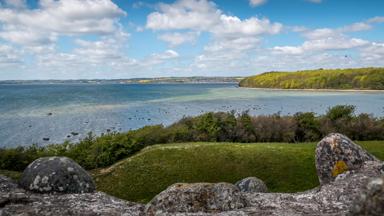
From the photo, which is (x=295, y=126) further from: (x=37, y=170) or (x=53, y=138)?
(x=53, y=138)

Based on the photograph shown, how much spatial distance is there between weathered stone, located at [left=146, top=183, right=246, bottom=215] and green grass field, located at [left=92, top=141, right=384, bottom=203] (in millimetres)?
16827

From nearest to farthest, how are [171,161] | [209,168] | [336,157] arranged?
[336,157]
[209,168]
[171,161]

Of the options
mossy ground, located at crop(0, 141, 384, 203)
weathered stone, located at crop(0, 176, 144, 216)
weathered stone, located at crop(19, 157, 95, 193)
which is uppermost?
weathered stone, located at crop(19, 157, 95, 193)

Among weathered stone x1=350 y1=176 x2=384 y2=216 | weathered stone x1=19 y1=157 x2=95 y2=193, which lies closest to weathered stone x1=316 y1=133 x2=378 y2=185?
weathered stone x1=350 y1=176 x2=384 y2=216

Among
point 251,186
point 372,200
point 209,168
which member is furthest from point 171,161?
point 372,200

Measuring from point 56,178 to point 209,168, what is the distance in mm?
19535

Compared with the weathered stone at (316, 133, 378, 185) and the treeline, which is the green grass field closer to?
the treeline

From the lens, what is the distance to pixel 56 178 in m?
11.3

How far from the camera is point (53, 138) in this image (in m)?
68.8

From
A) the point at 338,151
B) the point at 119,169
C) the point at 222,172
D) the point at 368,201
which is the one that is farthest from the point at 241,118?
the point at 368,201

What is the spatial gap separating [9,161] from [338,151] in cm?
2505

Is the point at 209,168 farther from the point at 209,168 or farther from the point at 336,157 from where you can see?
the point at 336,157

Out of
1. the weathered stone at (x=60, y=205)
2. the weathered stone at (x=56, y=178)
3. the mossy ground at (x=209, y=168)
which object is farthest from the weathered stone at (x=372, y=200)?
the mossy ground at (x=209, y=168)

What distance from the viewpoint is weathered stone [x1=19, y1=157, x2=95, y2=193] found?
11156 millimetres
